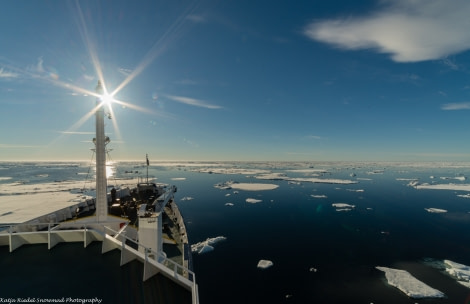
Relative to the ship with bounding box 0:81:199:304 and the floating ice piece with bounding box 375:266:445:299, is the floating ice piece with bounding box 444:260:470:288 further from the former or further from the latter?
the ship with bounding box 0:81:199:304

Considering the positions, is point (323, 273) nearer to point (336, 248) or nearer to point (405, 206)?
point (336, 248)

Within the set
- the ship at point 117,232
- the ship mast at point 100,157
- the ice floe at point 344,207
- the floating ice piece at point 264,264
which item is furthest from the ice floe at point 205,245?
the ice floe at point 344,207

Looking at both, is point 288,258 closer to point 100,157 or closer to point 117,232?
point 117,232

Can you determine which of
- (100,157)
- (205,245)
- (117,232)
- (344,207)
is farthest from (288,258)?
(344,207)

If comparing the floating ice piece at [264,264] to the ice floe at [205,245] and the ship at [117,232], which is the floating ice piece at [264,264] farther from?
the ship at [117,232]

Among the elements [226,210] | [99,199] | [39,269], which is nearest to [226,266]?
[99,199]

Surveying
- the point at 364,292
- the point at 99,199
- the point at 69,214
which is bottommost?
the point at 364,292
